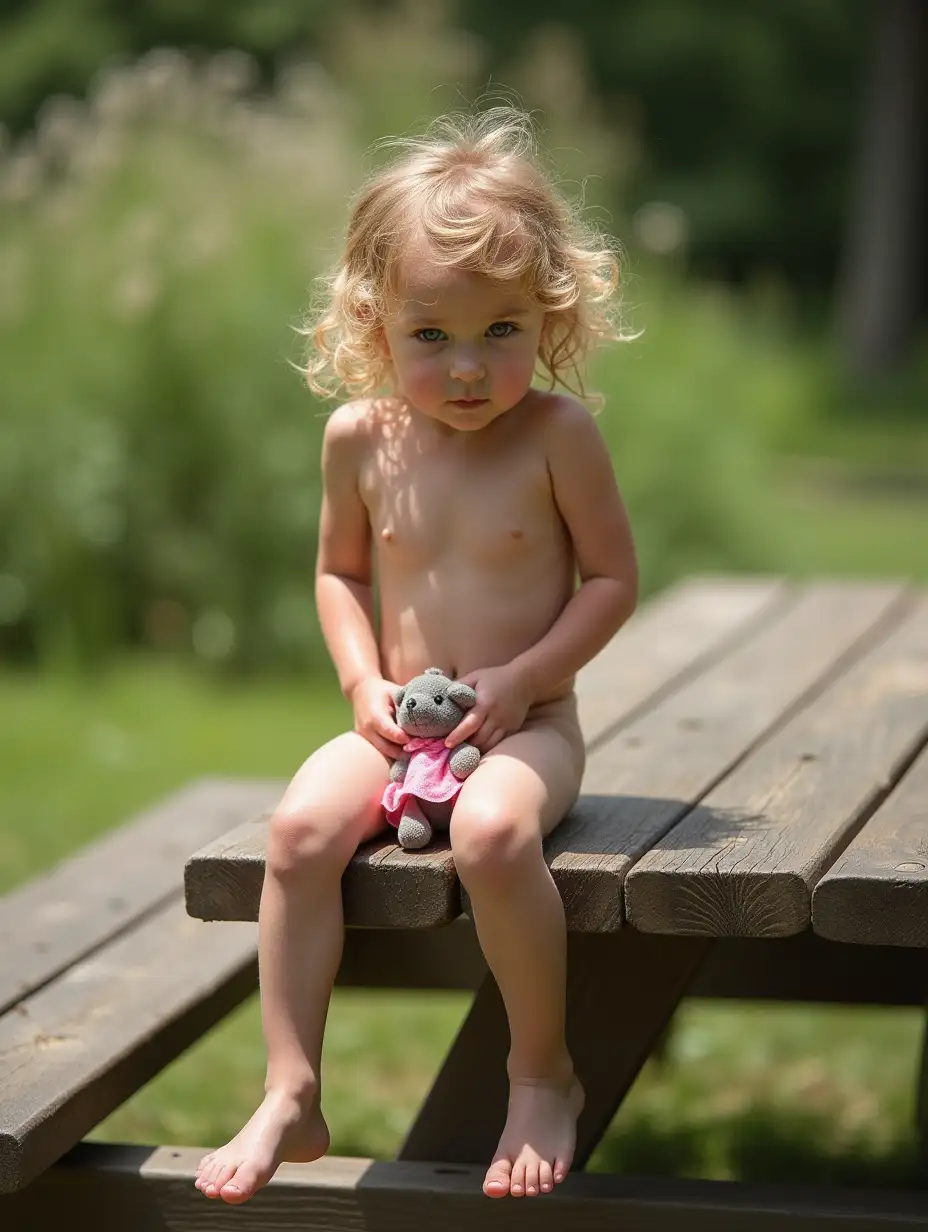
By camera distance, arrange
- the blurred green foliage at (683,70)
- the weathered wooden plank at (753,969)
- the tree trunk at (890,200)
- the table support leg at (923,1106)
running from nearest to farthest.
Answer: the table support leg at (923,1106) < the weathered wooden plank at (753,969) < the tree trunk at (890,200) < the blurred green foliage at (683,70)

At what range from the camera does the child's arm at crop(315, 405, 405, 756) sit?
9.02 feet

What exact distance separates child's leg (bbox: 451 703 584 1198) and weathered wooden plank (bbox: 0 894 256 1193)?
1.87 feet

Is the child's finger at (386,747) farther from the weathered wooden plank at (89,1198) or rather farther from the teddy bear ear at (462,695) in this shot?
the weathered wooden plank at (89,1198)

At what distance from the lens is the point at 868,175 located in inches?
668

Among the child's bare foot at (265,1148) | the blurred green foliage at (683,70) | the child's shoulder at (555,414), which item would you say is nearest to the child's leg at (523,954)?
the child's bare foot at (265,1148)

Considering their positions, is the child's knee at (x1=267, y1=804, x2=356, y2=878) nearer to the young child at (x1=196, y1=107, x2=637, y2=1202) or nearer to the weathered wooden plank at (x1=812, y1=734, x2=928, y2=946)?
the young child at (x1=196, y1=107, x2=637, y2=1202)

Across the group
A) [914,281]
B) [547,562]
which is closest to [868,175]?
[914,281]

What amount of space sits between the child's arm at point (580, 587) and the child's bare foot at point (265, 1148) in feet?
1.72

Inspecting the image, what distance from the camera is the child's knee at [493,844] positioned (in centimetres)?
236

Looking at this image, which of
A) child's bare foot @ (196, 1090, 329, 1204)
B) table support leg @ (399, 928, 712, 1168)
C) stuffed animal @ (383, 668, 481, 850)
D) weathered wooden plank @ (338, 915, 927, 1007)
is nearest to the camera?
child's bare foot @ (196, 1090, 329, 1204)

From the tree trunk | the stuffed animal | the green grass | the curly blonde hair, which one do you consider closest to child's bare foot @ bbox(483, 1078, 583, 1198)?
the stuffed animal

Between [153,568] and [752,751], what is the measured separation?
399cm

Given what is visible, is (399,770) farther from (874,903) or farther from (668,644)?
(668,644)

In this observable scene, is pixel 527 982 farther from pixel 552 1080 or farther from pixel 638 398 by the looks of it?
pixel 638 398
